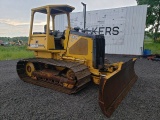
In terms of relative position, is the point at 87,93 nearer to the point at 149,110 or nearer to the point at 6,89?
the point at 149,110

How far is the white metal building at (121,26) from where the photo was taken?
39.8ft

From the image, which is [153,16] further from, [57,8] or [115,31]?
[57,8]

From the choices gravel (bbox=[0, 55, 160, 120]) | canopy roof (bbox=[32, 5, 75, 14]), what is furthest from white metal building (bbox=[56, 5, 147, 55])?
gravel (bbox=[0, 55, 160, 120])

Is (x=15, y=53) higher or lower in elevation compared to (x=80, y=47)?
lower

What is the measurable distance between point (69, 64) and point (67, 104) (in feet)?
3.96

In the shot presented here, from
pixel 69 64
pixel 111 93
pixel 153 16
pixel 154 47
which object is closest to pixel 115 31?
pixel 69 64

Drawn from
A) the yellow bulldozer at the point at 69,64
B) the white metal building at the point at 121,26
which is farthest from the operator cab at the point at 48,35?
the white metal building at the point at 121,26

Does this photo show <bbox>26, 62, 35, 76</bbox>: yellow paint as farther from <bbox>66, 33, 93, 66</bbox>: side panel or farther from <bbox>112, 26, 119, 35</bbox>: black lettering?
<bbox>112, 26, 119, 35</bbox>: black lettering

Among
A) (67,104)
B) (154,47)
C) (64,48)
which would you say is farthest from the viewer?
(154,47)

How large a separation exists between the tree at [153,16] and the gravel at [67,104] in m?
22.4

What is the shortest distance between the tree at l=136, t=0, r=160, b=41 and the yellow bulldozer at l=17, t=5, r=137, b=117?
2212 cm

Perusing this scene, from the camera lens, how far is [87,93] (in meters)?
4.35

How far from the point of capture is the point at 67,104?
3.65 m

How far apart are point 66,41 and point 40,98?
196 cm
